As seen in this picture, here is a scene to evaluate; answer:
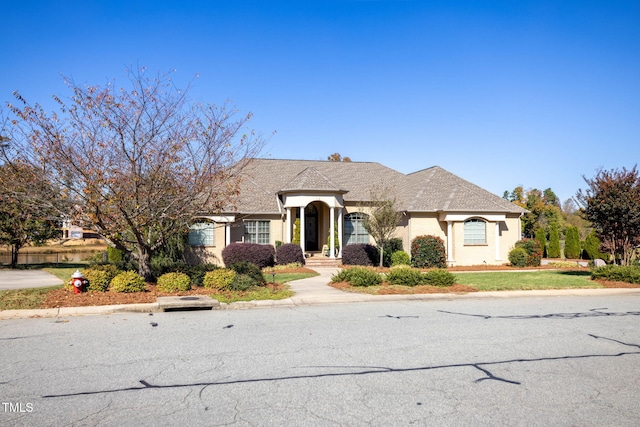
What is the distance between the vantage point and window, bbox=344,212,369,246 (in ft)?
92.5

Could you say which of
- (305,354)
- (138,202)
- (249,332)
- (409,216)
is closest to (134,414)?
(305,354)

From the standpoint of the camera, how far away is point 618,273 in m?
17.5

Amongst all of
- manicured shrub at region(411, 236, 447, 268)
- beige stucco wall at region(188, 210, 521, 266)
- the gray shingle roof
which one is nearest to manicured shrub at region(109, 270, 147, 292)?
the gray shingle roof

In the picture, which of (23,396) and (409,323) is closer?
(23,396)

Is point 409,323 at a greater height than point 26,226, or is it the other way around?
point 26,226

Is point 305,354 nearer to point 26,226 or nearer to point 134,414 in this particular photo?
point 134,414

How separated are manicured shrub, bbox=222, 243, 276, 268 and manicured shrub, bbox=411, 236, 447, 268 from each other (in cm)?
719

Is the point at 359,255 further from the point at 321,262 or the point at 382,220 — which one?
the point at 382,220

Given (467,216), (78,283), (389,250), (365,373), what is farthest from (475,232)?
(365,373)

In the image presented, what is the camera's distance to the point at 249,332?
356 inches

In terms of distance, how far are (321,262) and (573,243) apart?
63.8 ft

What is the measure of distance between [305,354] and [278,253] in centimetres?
1752

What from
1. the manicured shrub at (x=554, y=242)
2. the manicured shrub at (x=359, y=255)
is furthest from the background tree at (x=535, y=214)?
the manicured shrub at (x=359, y=255)

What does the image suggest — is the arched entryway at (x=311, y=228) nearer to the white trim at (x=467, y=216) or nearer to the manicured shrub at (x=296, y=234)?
the manicured shrub at (x=296, y=234)
